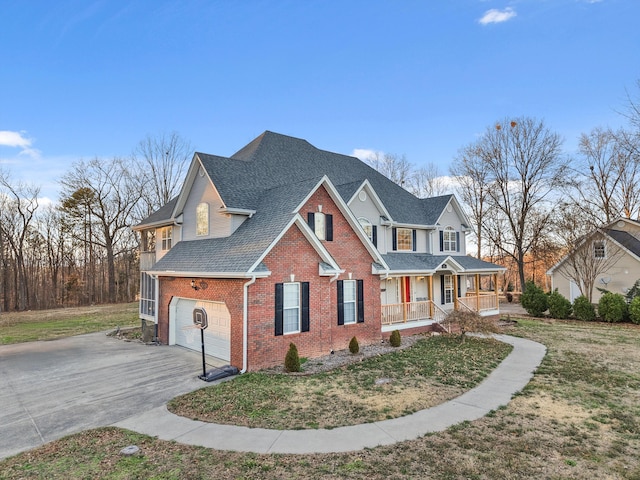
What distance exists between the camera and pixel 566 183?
3291cm

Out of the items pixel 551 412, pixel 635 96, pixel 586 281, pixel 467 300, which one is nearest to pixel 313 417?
pixel 551 412

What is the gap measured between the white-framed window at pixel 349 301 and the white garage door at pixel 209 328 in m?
4.63

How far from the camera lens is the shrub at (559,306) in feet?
76.7

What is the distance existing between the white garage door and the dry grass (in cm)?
505

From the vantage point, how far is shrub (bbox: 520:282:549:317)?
80.3 ft

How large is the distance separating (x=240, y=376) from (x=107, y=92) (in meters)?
18.6

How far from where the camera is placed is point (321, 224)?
14.0 metres

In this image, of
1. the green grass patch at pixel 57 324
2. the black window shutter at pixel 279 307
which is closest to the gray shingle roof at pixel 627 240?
the black window shutter at pixel 279 307

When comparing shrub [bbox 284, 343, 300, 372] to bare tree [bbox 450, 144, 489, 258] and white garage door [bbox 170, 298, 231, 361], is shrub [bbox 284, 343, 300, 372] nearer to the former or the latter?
white garage door [bbox 170, 298, 231, 361]

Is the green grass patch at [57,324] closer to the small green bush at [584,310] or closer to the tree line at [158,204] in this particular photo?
the tree line at [158,204]

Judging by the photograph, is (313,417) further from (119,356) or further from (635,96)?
(635,96)

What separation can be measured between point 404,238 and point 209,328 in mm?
12388

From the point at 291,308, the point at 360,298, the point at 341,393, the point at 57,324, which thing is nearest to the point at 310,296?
the point at 291,308

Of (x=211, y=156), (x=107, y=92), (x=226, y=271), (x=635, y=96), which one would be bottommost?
(x=226, y=271)
